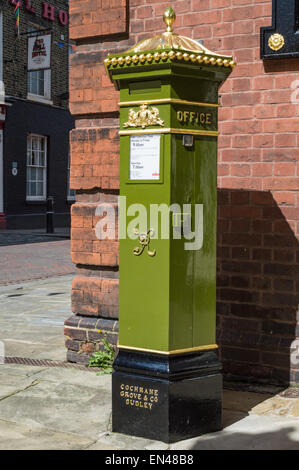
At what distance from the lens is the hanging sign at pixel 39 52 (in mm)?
20984

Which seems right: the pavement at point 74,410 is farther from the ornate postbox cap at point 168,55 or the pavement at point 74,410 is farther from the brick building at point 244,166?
the ornate postbox cap at point 168,55

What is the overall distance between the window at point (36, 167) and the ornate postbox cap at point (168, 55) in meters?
19.8

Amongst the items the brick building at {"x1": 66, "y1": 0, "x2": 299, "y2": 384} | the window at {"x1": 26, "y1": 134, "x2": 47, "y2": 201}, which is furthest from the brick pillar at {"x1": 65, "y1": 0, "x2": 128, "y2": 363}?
the window at {"x1": 26, "y1": 134, "x2": 47, "y2": 201}

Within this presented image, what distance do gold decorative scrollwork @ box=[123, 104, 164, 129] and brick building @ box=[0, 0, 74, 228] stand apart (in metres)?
18.4

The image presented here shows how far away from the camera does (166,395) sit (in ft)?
11.4

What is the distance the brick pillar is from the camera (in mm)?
4922

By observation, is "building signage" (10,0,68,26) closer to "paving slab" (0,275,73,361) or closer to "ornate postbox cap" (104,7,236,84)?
"paving slab" (0,275,73,361)

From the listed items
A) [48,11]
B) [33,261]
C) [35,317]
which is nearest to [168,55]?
[35,317]

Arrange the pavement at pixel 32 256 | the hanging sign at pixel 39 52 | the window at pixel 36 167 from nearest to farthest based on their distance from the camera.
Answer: the pavement at pixel 32 256 → the hanging sign at pixel 39 52 → the window at pixel 36 167

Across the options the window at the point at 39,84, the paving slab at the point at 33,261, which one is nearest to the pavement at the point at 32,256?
the paving slab at the point at 33,261

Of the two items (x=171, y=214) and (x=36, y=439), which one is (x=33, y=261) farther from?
(x=171, y=214)

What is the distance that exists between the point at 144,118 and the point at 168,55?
1.31 ft

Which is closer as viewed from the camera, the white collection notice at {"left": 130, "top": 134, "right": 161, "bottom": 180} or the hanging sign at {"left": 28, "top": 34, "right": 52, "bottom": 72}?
the white collection notice at {"left": 130, "top": 134, "right": 161, "bottom": 180}
